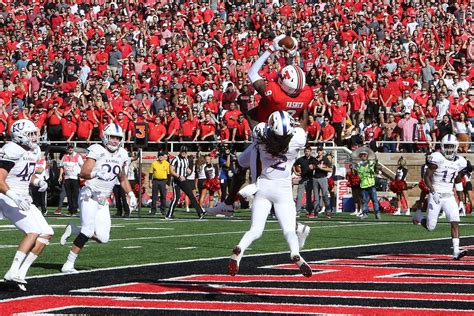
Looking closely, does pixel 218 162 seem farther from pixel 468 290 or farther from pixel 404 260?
pixel 468 290

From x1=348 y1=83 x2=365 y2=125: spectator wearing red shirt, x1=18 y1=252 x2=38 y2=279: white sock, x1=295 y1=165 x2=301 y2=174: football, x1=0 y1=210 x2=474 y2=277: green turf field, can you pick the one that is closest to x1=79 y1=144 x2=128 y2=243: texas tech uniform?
x1=0 y1=210 x2=474 y2=277: green turf field

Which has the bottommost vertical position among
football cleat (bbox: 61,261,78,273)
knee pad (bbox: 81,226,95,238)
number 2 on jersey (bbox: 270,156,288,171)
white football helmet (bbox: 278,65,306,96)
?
football cleat (bbox: 61,261,78,273)

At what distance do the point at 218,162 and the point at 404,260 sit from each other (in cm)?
1445

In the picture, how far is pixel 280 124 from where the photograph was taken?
10.9 meters

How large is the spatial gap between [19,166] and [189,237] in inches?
295

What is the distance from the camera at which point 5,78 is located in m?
33.2

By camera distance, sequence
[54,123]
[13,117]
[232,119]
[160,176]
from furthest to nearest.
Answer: [54,123] < [13,117] < [232,119] < [160,176]

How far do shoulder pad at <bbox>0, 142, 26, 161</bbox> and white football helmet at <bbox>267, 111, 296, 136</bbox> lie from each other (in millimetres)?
2615

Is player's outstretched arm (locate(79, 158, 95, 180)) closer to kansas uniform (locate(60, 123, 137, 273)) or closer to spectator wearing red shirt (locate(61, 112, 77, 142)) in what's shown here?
kansas uniform (locate(60, 123, 137, 273))

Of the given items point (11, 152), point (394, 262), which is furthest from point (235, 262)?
point (394, 262)

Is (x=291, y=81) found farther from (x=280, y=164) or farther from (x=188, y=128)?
(x=188, y=128)

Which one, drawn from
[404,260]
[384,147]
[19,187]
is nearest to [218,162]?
[384,147]

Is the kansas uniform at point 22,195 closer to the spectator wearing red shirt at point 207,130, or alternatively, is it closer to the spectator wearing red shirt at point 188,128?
the spectator wearing red shirt at point 207,130

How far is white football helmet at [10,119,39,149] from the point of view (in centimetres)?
1185
